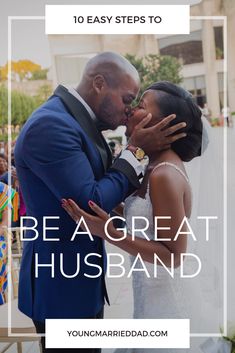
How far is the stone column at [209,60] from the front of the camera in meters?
2.56

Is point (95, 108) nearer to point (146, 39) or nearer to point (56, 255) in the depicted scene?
point (146, 39)

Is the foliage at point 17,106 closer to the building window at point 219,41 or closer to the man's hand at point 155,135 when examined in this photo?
the man's hand at point 155,135

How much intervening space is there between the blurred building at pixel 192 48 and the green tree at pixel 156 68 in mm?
29

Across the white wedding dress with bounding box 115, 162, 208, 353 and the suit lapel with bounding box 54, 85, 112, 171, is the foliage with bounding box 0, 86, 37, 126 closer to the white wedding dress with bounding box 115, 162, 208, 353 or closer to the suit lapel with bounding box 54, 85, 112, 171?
the suit lapel with bounding box 54, 85, 112, 171

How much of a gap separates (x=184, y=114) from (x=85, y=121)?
Answer: 1.58 ft

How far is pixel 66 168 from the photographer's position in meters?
2.30

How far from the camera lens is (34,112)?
7.79 ft

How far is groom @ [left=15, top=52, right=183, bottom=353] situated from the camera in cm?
231

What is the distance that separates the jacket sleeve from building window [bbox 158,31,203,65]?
0.66m

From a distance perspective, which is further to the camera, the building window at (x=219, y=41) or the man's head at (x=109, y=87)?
the building window at (x=219, y=41)

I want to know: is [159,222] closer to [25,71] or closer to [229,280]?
[229,280]

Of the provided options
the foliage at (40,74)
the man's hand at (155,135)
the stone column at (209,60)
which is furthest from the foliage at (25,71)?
the stone column at (209,60)

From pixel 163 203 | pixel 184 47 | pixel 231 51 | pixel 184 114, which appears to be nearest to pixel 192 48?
pixel 184 47

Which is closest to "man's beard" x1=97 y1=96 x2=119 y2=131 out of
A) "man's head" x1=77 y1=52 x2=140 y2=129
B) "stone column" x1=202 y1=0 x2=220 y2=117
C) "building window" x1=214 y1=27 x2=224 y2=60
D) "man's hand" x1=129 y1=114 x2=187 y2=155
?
"man's head" x1=77 y1=52 x2=140 y2=129
